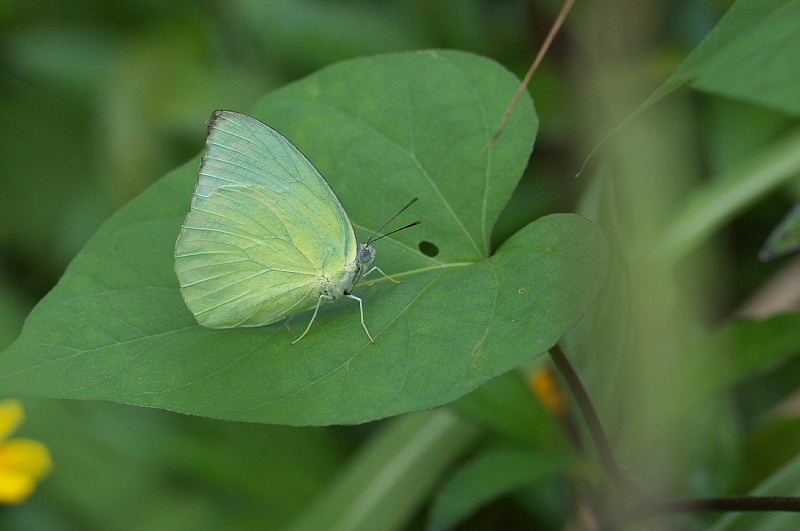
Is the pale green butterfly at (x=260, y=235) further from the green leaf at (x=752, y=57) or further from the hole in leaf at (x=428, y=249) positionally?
the green leaf at (x=752, y=57)

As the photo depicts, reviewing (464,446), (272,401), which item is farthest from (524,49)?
(272,401)

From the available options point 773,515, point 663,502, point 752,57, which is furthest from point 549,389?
point 752,57

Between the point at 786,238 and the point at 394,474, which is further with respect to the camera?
the point at 394,474

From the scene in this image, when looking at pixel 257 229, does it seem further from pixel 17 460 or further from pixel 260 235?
pixel 17 460

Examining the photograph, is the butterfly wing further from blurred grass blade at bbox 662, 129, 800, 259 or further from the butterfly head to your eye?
blurred grass blade at bbox 662, 129, 800, 259

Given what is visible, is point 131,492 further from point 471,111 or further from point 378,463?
point 471,111

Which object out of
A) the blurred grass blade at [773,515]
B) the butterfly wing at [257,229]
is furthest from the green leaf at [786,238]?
the butterfly wing at [257,229]
